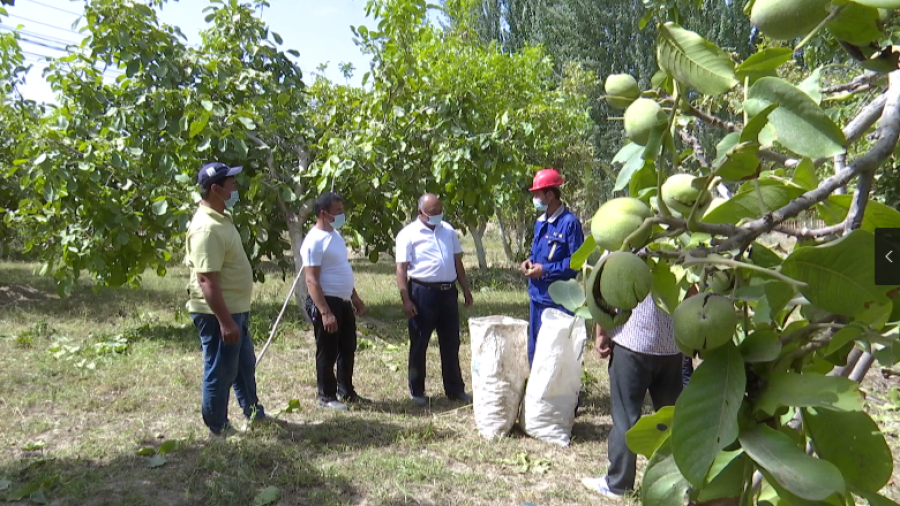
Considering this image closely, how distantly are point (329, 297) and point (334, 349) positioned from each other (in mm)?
381

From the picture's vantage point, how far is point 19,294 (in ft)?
31.0

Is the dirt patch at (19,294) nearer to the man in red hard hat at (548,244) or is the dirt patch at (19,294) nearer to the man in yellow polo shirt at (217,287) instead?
the man in yellow polo shirt at (217,287)

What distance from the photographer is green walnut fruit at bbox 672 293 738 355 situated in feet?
1.92

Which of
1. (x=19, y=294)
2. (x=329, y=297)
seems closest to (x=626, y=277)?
(x=329, y=297)

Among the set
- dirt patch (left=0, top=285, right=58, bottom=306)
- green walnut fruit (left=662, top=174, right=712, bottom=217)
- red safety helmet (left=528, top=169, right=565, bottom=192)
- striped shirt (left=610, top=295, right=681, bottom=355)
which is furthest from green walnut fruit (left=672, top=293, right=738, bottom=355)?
dirt patch (left=0, top=285, right=58, bottom=306)

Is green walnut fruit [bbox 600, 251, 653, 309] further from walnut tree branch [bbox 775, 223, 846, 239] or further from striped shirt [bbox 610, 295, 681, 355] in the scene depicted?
striped shirt [bbox 610, 295, 681, 355]

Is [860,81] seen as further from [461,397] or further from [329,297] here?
[461,397]

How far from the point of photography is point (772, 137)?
0.58 m

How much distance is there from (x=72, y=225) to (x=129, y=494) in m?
4.40

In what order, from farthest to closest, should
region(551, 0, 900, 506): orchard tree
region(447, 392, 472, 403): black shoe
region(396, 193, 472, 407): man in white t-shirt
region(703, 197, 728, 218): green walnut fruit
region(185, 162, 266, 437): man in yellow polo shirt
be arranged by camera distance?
region(447, 392, 472, 403): black shoe
region(396, 193, 472, 407): man in white t-shirt
region(185, 162, 266, 437): man in yellow polo shirt
region(703, 197, 728, 218): green walnut fruit
region(551, 0, 900, 506): orchard tree

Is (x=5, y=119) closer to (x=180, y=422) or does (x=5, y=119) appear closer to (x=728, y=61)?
(x=180, y=422)

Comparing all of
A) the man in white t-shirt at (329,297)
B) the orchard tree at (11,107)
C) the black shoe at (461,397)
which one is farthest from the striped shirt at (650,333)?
the orchard tree at (11,107)

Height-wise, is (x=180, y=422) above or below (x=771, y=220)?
below

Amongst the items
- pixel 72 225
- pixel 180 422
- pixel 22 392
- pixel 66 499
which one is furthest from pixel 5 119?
pixel 66 499
